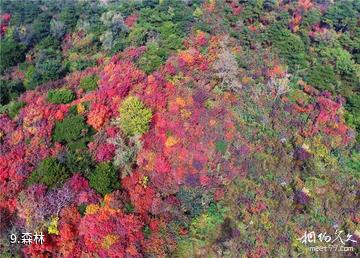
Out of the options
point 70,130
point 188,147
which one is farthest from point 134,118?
point 70,130

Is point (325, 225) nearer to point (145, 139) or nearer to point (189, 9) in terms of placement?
point (145, 139)

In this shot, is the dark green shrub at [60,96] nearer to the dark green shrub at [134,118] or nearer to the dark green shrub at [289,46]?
the dark green shrub at [134,118]

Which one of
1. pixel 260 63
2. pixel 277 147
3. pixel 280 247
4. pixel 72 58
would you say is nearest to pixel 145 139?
pixel 277 147

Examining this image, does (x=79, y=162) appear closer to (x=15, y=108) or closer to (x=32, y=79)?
(x=15, y=108)

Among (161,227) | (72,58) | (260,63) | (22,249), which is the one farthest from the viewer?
(72,58)

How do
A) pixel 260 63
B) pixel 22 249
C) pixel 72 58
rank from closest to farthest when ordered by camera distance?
1. pixel 22 249
2. pixel 260 63
3. pixel 72 58

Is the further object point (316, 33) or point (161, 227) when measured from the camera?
point (316, 33)
